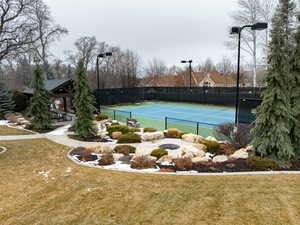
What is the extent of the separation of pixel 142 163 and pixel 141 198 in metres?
2.17

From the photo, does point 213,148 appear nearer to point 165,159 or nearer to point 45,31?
point 165,159

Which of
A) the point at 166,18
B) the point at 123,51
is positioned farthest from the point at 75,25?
the point at 166,18

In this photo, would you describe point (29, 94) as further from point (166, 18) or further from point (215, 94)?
point (215, 94)

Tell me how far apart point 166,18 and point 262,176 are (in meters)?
22.0

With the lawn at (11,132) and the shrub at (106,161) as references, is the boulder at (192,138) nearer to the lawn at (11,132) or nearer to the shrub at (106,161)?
the shrub at (106,161)

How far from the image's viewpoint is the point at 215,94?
27.8 metres

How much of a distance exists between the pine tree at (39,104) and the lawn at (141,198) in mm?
7375

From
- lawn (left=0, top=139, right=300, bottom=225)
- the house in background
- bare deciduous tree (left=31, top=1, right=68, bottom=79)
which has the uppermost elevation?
bare deciduous tree (left=31, top=1, right=68, bottom=79)

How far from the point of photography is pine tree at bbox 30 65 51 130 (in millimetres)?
13847

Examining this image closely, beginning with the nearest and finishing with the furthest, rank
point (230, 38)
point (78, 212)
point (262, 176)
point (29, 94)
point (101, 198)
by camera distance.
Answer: point (78, 212), point (101, 198), point (262, 176), point (29, 94), point (230, 38)

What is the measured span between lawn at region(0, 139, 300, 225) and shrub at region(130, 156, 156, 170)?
2.25 feet

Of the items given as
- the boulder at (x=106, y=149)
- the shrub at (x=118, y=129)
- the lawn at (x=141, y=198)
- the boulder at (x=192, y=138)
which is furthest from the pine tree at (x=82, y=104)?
the boulder at (x=192, y=138)

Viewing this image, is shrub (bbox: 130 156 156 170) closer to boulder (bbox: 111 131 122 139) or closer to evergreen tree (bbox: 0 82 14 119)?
boulder (bbox: 111 131 122 139)

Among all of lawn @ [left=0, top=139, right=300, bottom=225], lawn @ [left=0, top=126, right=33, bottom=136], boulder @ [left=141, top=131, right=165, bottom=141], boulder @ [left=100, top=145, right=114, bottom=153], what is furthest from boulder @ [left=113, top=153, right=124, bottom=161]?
lawn @ [left=0, top=126, right=33, bottom=136]
